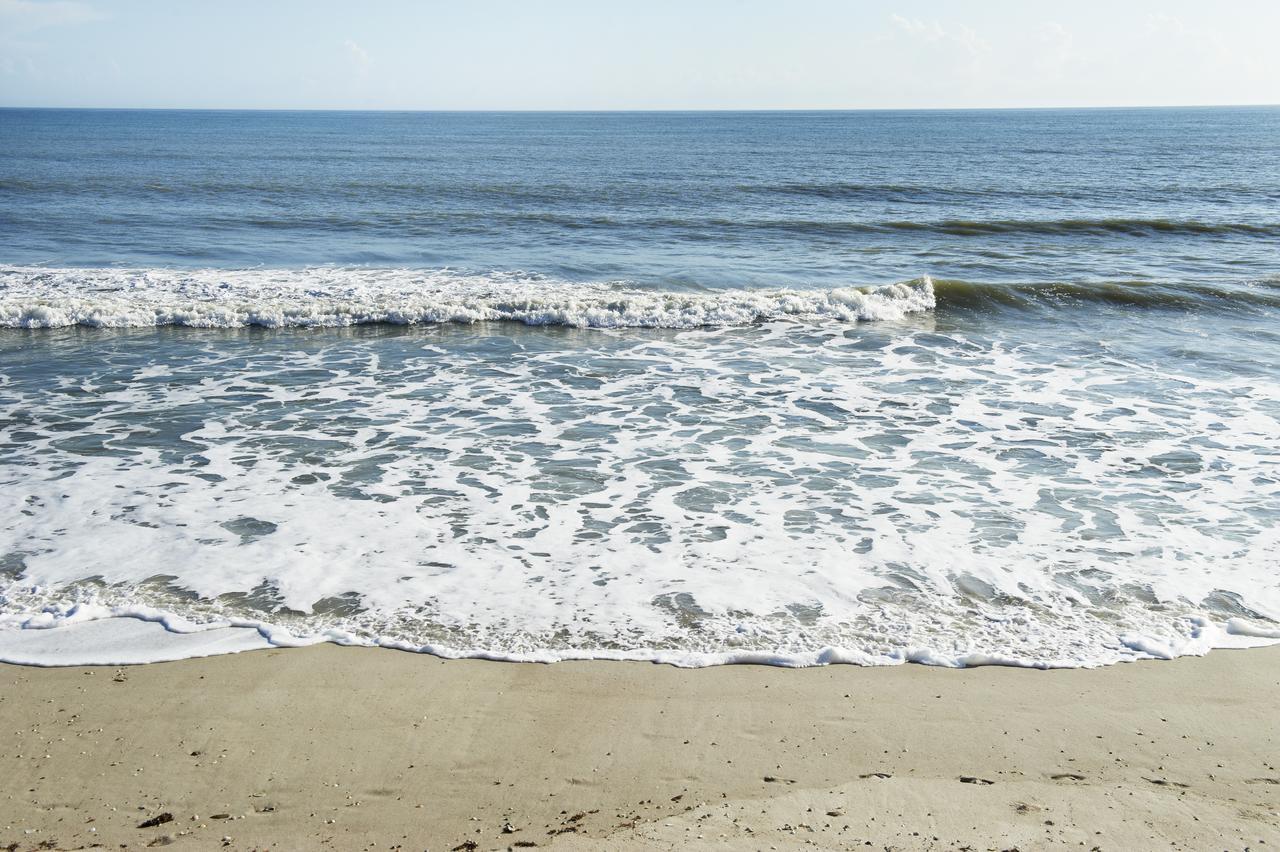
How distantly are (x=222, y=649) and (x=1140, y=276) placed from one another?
68.3ft

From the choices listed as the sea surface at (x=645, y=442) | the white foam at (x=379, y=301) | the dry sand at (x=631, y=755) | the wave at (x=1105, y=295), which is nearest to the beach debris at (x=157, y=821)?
the dry sand at (x=631, y=755)

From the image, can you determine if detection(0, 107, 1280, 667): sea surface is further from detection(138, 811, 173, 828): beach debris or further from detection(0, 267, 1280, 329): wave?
detection(138, 811, 173, 828): beach debris

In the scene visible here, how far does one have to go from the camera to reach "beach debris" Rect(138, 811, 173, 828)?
4230 mm

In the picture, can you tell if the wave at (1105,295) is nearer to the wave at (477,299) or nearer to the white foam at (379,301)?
the wave at (477,299)

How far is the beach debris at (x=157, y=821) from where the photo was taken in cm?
423

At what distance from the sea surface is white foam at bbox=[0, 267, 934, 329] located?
100 millimetres

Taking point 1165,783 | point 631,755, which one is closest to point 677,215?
point 631,755

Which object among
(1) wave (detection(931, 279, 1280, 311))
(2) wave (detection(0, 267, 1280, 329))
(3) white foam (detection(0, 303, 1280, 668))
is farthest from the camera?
(1) wave (detection(931, 279, 1280, 311))

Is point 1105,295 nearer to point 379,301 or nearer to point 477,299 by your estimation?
point 477,299

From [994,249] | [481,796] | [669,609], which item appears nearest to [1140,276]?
[994,249]

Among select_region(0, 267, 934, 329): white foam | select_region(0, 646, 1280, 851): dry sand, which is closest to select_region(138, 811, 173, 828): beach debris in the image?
select_region(0, 646, 1280, 851): dry sand

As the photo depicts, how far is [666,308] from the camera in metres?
17.0

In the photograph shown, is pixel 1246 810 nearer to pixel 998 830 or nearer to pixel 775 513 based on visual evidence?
pixel 998 830

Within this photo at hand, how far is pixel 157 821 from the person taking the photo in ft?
14.0
